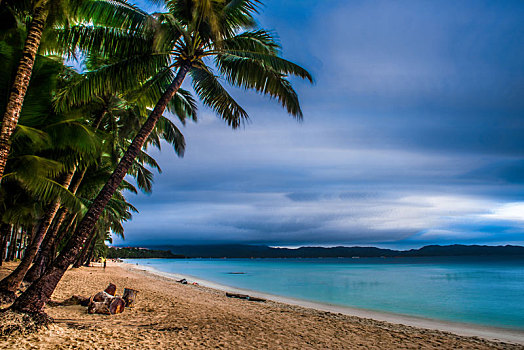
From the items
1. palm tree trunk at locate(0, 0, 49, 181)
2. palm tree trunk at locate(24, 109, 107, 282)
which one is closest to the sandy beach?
palm tree trunk at locate(24, 109, 107, 282)

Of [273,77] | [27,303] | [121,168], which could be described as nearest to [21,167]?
[121,168]

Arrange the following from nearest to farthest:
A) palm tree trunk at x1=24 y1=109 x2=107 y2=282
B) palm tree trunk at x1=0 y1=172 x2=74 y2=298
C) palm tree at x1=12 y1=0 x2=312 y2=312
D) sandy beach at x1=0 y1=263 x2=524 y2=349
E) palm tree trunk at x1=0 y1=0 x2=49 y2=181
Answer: palm tree trunk at x1=0 y1=0 x2=49 y2=181 < sandy beach at x1=0 y1=263 x2=524 y2=349 < palm tree at x1=12 y1=0 x2=312 y2=312 < palm tree trunk at x1=0 y1=172 x2=74 y2=298 < palm tree trunk at x1=24 y1=109 x2=107 y2=282

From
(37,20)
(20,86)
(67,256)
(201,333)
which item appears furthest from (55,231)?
(37,20)

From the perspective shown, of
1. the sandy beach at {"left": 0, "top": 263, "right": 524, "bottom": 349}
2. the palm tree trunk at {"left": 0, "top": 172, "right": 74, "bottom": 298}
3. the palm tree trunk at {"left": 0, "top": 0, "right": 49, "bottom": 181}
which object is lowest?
the sandy beach at {"left": 0, "top": 263, "right": 524, "bottom": 349}

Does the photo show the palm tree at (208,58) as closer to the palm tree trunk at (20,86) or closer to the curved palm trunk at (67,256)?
the curved palm trunk at (67,256)

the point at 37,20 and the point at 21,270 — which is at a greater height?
the point at 37,20

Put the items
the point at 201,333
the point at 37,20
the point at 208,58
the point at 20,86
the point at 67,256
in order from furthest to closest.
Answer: the point at 208,58 < the point at 201,333 < the point at 67,256 < the point at 37,20 < the point at 20,86

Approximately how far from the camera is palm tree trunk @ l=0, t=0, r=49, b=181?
16.1 feet

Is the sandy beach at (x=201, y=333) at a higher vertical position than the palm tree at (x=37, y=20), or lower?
lower

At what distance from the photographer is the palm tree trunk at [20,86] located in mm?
4922

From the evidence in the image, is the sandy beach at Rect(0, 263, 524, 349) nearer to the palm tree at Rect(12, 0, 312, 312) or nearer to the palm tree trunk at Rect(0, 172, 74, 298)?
the palm tree trunk at Rect(0, 172, 74, 298)

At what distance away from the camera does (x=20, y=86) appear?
517 centimetres

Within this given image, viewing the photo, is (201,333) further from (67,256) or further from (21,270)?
(21,270)

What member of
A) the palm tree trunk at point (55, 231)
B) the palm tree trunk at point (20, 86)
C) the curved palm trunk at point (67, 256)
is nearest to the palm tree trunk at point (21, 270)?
the palm tree trunk at point (55, 231)
